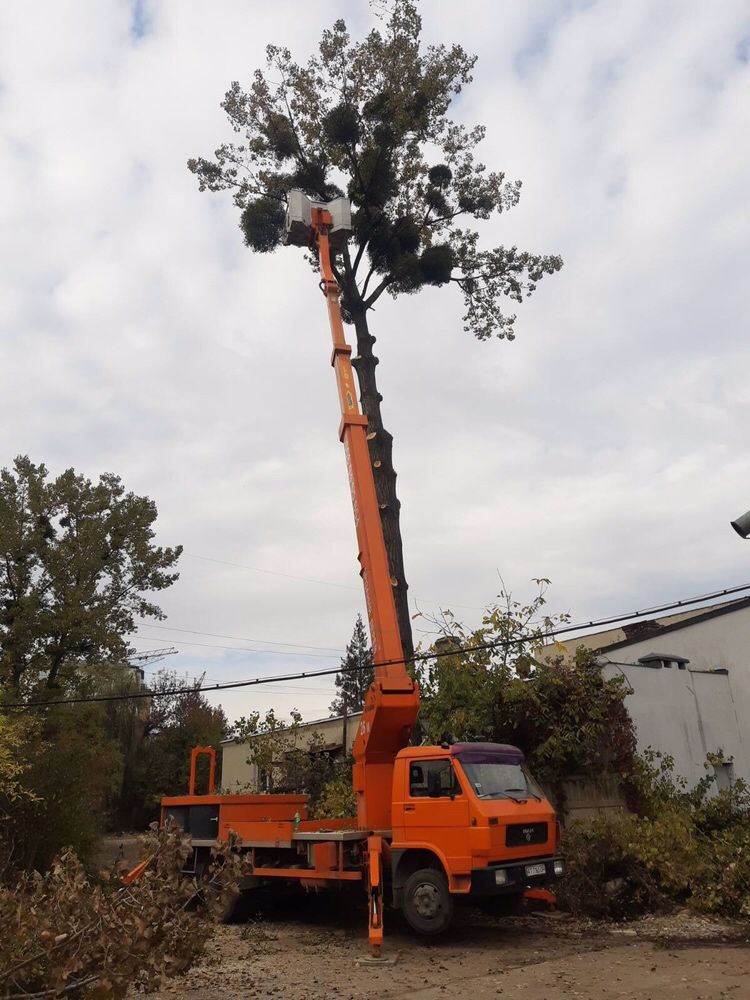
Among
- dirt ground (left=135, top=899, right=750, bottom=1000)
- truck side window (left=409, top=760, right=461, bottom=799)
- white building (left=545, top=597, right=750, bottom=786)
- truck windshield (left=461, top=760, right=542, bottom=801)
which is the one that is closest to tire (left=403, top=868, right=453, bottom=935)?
dirt ground (left=135, top=899, right=750, bottom=1000)

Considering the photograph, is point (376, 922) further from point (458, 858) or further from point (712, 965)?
point (712, 965)

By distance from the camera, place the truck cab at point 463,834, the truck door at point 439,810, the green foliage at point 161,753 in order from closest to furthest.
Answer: the truck cab at point 463,834 → the truck door at point 439,810 → the green foliage at point 161,753

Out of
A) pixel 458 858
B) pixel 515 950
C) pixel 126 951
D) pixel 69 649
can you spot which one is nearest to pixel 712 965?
pixel 515 950

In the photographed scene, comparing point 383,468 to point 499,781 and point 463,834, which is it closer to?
point 499,781

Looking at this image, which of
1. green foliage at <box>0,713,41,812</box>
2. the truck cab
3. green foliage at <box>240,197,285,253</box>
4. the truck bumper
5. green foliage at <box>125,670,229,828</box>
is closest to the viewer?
the truck bumper

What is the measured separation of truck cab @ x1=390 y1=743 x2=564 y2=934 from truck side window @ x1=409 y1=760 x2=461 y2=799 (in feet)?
0.04

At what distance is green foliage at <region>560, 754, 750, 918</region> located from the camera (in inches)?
446

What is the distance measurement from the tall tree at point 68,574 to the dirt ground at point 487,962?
47.1 feet

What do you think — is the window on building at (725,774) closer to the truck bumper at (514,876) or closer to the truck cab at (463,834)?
the truck cab at (463,834)

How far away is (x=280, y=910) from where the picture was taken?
1273 cm

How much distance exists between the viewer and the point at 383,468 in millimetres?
16547

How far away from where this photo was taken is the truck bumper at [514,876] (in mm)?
9595

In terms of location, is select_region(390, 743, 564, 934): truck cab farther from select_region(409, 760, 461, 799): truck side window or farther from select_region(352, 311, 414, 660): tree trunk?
select_region(352, 311, 414, 660): tree trunk

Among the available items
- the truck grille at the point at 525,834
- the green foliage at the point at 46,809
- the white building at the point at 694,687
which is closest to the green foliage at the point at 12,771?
the green foliage at the point at 46,809
